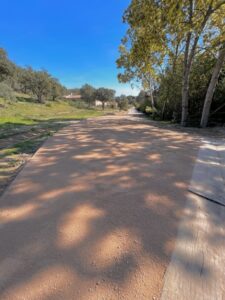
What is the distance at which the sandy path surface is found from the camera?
1.14 meters

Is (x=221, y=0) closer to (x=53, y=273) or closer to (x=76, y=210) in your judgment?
(x=76, y=210)

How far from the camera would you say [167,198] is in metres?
2.11

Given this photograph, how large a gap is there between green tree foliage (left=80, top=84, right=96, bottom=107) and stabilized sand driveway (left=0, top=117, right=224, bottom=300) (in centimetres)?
4049

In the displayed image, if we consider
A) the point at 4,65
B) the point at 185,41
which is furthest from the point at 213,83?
the point at 4,65

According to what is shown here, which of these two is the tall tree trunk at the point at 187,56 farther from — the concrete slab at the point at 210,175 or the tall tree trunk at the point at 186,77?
the concrete slab at the point at 210,175

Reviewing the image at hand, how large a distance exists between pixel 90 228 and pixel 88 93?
140 ft

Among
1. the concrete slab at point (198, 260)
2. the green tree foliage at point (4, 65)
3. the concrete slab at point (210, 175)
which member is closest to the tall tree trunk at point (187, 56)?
the concrete slab at point (210, 175)

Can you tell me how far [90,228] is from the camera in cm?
162

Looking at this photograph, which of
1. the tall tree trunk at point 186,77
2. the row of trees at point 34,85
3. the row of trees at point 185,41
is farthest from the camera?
the row of trees at point 34,85

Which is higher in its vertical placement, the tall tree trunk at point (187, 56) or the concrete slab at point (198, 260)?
the tall tree trunk at point (187, 56)

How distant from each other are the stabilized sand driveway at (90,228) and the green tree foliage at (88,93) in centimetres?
4049

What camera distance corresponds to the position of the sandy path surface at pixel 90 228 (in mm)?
1142

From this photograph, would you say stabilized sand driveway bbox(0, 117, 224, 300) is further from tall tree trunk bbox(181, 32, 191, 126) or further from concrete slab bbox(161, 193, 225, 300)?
tall tree trunk bbox(181, 32, 191, 126)

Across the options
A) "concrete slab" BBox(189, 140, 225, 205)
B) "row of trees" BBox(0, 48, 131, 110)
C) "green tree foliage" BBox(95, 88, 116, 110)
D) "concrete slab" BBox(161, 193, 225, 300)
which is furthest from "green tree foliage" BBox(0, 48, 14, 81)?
"concrete slab" BBox(161, 193, 225, 300)
